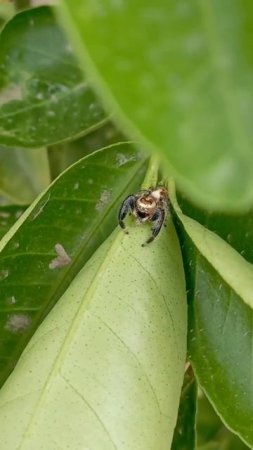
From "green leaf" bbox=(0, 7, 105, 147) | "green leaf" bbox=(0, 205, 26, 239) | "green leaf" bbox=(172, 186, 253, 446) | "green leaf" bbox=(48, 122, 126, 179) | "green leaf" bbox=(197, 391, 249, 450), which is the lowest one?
"green leaf" bbox=(197, 391, 249, 450)

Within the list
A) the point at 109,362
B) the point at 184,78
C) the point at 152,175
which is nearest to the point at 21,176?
the point at 152,175

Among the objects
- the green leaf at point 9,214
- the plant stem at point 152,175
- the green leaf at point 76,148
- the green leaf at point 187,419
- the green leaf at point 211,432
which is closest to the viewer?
the plant stem at point 152,175

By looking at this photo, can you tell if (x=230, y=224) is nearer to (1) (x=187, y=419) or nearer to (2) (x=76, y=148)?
(1) (x=187, y=419)

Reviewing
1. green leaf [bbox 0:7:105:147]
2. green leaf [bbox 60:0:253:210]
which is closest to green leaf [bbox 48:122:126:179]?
green leaf [bbox 0:7:105:147]

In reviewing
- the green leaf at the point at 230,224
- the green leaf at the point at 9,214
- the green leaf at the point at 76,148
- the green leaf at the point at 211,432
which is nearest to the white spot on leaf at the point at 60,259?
the green leaf at the point at 230,224

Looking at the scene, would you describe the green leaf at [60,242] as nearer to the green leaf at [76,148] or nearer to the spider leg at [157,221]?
the spider leg at [157,221]

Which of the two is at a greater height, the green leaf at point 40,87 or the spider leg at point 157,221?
the green leaf at point 40,87

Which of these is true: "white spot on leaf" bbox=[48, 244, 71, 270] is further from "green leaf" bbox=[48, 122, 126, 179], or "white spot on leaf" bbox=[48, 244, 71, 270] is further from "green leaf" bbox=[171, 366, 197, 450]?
"green leaf" bbox=[48, 122, 126, 179]

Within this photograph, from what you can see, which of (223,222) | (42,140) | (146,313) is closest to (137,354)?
(146,313)
